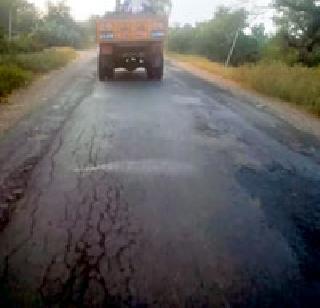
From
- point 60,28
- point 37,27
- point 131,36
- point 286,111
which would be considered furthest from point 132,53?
point 60,28

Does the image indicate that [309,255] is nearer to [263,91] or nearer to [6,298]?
[6,298]

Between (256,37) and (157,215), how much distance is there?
35.8 metres

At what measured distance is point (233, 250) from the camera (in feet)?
12.7

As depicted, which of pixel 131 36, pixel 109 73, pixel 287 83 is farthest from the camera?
pixel 109 73

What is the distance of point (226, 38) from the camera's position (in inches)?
1512

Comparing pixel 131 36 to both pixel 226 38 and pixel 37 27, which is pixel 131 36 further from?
pixel 37 27

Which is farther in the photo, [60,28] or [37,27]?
[60,28]

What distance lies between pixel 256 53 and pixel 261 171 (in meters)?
31.7

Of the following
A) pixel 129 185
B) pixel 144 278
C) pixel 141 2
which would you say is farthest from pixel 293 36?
pixel 144 278

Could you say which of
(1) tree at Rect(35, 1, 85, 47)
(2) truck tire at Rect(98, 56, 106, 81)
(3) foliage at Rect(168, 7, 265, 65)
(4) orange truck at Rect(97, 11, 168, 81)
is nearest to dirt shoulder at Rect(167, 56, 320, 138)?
(4) orange truck at Rect(97, 11, 168, 81)

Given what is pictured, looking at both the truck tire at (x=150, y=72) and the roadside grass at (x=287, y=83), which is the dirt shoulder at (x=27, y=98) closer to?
the truck tire at (x=150, y=72)

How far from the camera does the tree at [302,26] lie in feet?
81.4

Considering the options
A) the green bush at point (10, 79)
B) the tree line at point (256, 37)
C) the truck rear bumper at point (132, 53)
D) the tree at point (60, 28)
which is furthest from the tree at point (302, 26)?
the tree at point (60, 28)

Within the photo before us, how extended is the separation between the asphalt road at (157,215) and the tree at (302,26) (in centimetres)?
1759
